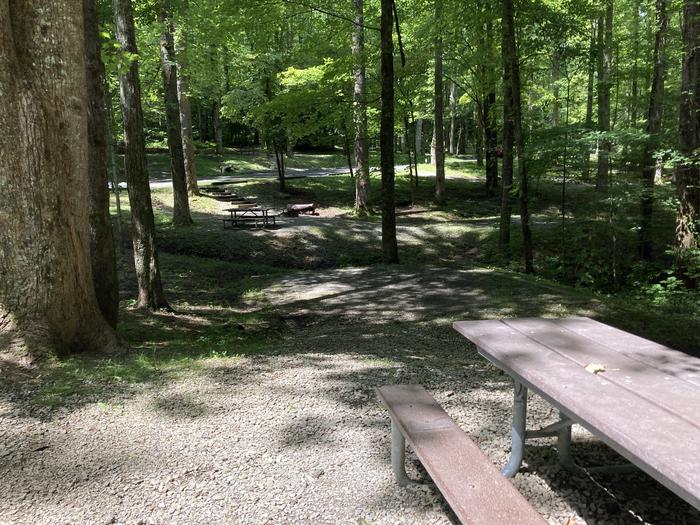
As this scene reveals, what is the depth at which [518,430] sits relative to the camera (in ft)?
9.43

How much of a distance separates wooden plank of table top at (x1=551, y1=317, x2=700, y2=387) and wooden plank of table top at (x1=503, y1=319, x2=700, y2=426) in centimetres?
3

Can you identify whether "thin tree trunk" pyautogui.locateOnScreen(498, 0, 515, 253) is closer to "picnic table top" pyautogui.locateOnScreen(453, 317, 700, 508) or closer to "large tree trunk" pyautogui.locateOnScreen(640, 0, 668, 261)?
"large tree trunk" pyautogui.locateOnScreen(640, 0, 668, 261)

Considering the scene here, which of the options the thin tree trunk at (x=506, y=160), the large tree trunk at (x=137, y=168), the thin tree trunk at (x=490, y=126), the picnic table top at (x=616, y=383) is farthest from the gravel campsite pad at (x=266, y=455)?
the thin tree trunk at (x=490, y=126)

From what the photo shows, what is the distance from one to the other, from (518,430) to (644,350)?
790mm

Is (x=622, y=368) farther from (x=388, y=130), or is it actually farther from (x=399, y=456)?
(x=388, y=130)

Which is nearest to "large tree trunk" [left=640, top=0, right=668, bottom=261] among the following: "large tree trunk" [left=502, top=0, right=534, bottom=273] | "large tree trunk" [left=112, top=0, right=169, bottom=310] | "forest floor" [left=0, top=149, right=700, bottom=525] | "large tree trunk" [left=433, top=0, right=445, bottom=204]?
"large tree trunk" [left=502, top=0, right=534, bottom=273]

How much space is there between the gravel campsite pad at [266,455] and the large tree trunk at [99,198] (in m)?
2.10

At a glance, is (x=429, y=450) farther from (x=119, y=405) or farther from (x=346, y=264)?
(x=346, y=264)

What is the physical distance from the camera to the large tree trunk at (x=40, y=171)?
13.1ft

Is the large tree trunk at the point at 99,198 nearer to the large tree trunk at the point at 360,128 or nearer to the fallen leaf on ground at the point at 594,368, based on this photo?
the fallen leaf on ground at the point at 594,368

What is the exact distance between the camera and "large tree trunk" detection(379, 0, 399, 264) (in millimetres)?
11000

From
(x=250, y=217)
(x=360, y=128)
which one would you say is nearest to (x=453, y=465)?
(x=250, y=217)

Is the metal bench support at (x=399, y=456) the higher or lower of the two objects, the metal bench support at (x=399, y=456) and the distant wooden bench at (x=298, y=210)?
the lower

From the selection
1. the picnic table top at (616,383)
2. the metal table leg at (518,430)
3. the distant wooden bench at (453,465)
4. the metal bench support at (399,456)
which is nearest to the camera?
the picnic table top at (616,383)
